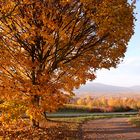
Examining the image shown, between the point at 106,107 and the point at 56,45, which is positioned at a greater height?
the point at 56,45

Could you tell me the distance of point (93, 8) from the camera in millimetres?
22797

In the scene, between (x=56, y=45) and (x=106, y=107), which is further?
(x=106, y=107)

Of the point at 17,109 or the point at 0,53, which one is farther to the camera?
the point at 0,53

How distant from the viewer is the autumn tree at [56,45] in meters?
22.8

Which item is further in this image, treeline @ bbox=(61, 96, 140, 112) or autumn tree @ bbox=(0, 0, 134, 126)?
treeline @ bbox=(61, 96, 140, 112)

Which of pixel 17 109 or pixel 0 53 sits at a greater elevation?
pixel 0 53

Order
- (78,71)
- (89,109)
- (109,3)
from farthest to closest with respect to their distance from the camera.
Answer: (89,109), (78,71), (109,3)

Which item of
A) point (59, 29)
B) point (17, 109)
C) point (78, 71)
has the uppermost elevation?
point (59, 29)

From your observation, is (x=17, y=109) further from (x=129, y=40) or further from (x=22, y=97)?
(x=129, y=40)

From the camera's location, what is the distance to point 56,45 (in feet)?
80.7

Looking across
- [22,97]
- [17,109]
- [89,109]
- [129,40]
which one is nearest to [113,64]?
[129,40]

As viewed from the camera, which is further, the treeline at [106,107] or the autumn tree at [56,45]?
the treeline at [106,107]

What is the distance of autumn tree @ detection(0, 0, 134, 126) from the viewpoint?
2277 cm

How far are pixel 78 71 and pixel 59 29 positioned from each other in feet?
12.4
